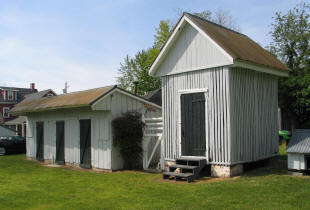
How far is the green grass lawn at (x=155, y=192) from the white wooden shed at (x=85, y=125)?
2.02 m

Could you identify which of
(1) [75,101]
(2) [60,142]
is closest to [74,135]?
(2) [60,142]

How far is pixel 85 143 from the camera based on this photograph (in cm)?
1462

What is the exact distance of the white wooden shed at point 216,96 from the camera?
10.3 metres

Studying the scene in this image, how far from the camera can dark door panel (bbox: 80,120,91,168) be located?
14.4 metres

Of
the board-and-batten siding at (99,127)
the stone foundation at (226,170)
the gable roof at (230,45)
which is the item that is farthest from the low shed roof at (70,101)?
the stone foundation at (226,170)

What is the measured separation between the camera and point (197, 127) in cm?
1102

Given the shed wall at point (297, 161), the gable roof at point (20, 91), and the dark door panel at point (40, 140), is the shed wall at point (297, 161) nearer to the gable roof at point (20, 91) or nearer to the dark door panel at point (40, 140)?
the dark door panel at point (40, 140)

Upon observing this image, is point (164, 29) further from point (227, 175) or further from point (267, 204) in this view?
point (267, 204)

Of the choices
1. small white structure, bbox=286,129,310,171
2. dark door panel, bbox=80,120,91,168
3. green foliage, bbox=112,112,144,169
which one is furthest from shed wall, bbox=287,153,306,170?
dark door panel, bbox=80,120,91,168

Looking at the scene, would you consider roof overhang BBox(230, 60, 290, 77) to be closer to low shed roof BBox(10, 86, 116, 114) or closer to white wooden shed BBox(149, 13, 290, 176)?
white wooden shed BBox(149, 13, 290, 176)

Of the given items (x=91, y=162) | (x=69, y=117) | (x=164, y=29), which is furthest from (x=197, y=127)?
(x=164, y=29)

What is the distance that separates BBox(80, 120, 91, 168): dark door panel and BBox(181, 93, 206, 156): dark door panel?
194 inches

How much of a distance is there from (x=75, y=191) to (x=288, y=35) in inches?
627

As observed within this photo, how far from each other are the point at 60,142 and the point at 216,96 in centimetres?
943
